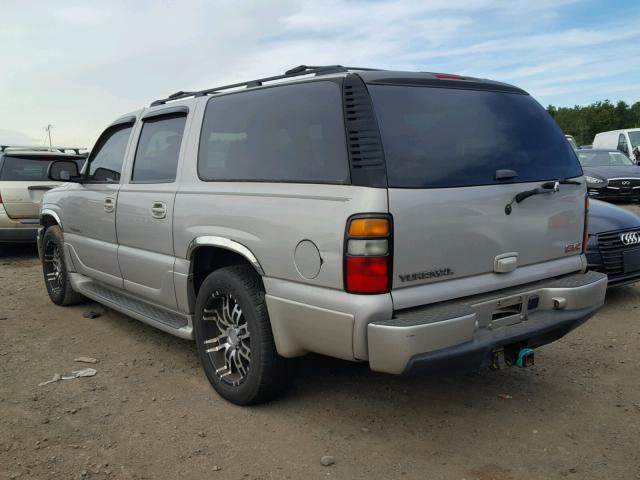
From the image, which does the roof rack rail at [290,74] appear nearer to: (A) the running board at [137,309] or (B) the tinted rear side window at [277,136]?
(B) the tinted rear side window at [277,136]

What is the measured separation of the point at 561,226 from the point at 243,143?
1.95 metres

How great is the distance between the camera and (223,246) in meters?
3.46

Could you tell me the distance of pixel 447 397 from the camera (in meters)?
3.72

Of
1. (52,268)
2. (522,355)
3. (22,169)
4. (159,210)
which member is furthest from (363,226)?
(22,169)

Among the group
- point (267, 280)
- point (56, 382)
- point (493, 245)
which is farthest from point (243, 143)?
point (56, 382)

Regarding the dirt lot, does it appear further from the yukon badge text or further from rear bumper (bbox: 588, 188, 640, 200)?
rear bumper (bbox: 588, 188, 640, 200)

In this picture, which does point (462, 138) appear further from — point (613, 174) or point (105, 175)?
point (613, 174)

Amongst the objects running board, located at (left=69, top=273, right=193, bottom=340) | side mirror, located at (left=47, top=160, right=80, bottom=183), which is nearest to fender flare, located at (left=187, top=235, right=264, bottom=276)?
running board, located at (left=69, top=273, right=193, bottom=340)

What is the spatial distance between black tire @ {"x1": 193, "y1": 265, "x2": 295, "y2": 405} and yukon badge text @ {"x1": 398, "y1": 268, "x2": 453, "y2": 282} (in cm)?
88

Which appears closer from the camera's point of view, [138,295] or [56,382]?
[56,382]

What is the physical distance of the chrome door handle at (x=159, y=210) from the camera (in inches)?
158

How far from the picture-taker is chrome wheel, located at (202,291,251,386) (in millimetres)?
3576

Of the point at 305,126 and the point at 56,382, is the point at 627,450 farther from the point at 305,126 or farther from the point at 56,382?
the point at 56,382

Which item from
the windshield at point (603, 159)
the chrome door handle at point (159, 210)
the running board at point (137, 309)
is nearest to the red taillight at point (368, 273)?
the running board at point (137, 309)
